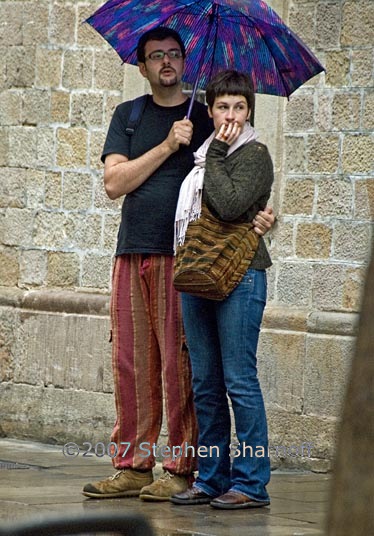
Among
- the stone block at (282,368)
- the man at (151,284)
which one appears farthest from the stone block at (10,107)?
the man at (151,284)

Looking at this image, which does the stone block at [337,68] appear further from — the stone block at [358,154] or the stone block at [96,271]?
the stone block at [96,271]

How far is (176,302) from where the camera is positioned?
654 cm

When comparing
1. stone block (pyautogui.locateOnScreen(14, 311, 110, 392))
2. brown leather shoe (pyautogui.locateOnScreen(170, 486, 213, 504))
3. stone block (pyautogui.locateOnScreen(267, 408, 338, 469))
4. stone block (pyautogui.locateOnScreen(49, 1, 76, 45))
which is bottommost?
brown leather shoe (pyautogui.locateOnScreen(170, 486, 213, 504))

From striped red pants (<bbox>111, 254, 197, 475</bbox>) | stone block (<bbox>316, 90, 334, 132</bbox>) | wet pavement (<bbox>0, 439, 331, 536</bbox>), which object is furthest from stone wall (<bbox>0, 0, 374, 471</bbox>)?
striped red pants (<bbox>111, 254, 197, 475</bbox>)

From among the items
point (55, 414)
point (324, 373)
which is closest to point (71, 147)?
point (55, 414)

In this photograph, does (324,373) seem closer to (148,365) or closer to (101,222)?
(148,365)

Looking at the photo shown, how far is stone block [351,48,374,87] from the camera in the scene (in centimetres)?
791

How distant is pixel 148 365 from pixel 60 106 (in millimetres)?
3306

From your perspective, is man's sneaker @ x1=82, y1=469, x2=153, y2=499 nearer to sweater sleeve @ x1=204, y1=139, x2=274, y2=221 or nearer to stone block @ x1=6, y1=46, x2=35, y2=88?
sweater sleeve @ x1=204, y1=139, x2=274, y2=221

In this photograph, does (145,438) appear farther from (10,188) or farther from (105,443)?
(10,188)

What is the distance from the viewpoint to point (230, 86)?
6254 millimetres

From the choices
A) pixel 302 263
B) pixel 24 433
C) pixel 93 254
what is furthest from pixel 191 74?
pixel 24 433

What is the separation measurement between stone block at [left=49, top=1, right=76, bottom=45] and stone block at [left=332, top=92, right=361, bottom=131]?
2.26m

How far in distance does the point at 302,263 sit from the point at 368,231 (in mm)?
517
